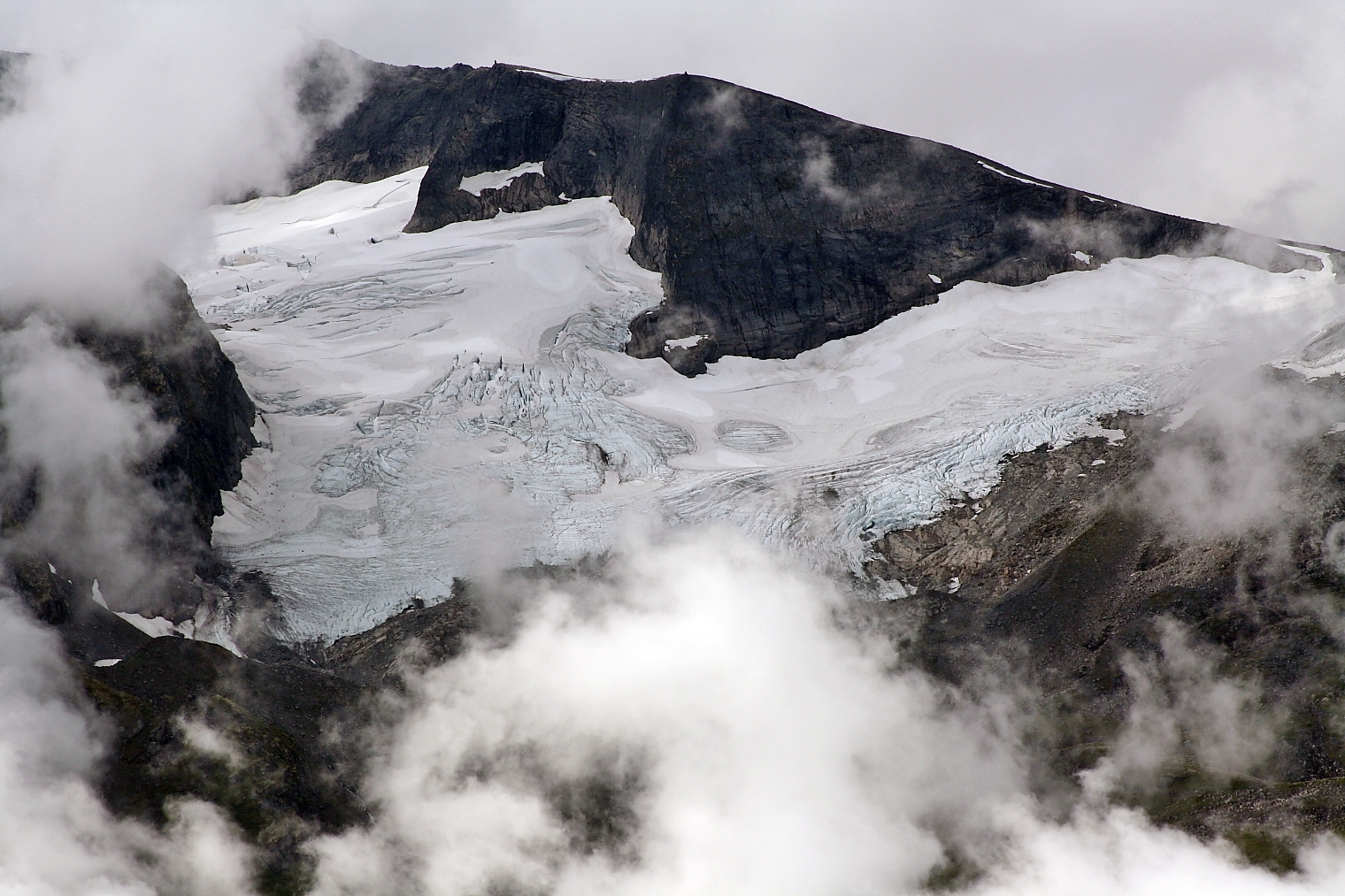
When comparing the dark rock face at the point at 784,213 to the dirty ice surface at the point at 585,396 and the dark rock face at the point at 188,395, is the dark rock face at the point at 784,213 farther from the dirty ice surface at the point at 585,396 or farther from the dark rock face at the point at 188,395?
the dark rock face at the point at 188,395

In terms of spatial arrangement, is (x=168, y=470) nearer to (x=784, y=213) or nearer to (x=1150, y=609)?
(x=1150, y=609)

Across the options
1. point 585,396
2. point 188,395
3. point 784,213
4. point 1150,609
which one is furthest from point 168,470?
point 784,213

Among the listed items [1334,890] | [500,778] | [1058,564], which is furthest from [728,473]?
[1334,890]

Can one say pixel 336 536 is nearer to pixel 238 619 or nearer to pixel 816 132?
pixel 238 619

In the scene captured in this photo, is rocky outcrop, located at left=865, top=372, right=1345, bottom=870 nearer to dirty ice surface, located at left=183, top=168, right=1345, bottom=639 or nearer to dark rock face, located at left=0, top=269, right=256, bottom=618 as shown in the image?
dirty ice surface, located at left=183, top=168, right=1345, bottom=639

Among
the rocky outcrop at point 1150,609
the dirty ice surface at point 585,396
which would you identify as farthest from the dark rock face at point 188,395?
the rocky outcrop at point 1150,609

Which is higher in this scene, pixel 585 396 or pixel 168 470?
pixel 585 396

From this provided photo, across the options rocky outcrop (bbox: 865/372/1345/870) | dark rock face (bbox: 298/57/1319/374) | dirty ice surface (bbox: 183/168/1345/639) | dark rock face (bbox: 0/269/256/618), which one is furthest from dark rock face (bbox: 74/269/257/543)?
rocky outcrop (bbox: 865/372/1345/870)
